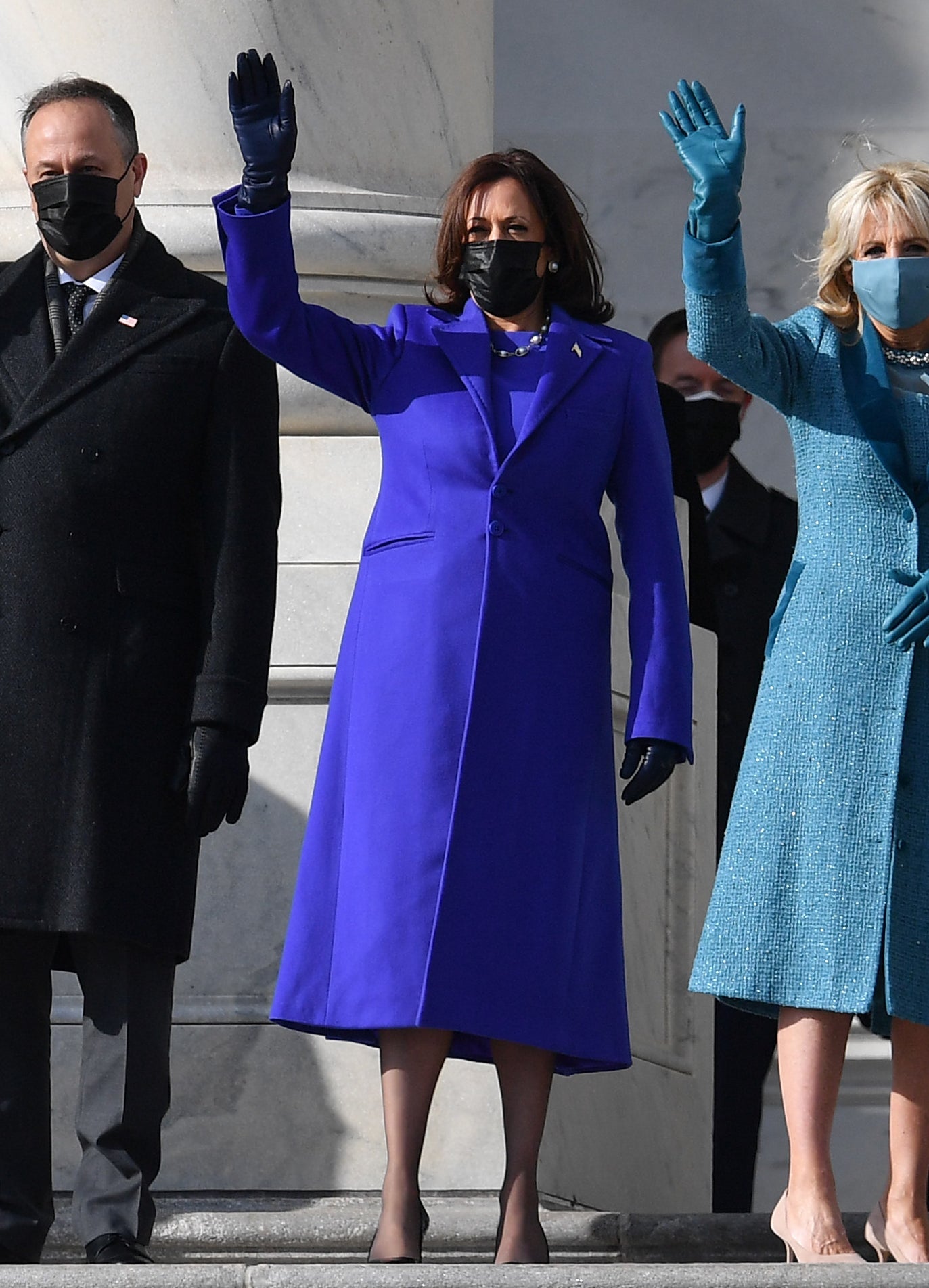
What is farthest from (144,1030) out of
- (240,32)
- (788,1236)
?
(240,32)

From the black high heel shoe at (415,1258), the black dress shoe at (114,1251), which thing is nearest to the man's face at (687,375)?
the black high heel shoe at (415,1258)

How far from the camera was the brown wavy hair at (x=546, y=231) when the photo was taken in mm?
4574

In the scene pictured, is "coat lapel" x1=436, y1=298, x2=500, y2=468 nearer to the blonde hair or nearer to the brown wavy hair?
the brown wavy hair

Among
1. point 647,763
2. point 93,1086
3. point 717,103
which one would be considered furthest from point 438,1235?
point 717,103

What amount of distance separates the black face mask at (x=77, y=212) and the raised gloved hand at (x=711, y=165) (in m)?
0.88

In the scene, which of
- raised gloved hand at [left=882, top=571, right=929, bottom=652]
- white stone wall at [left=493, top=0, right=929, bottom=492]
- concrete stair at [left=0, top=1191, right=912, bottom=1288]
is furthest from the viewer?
white stone wall at [left=493, top=0, right=929, bottom=492]

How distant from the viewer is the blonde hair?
14.5 feet

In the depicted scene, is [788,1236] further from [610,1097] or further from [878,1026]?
[610,1097]

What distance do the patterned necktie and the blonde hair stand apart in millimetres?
1157

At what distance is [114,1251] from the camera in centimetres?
407

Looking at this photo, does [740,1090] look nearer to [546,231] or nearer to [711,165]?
[546,231]

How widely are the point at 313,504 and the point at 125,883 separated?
1.41m

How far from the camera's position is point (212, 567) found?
173 inches

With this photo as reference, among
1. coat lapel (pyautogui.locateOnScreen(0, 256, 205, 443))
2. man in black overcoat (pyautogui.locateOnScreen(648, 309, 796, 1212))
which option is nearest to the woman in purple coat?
coat lapel (pyautogui.locateOnScreen(0, 256, 205, 443))
